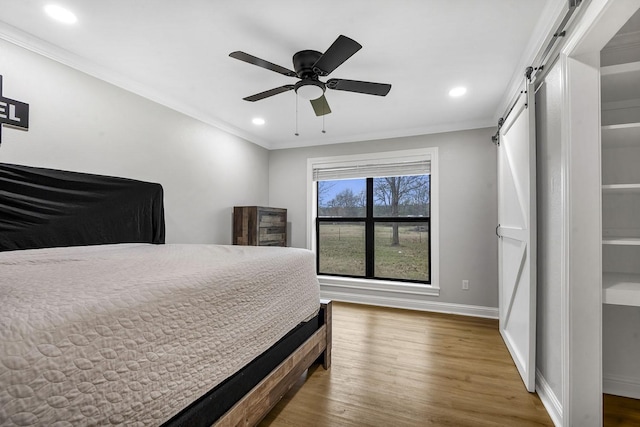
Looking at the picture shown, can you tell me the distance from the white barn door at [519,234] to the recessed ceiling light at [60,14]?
3.07 meters

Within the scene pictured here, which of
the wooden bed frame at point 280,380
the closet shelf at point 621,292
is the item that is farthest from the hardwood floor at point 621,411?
the wooden bed frame at point 280,380

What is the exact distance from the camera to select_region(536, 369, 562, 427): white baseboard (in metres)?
1.66

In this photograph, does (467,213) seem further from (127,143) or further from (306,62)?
(127,143)

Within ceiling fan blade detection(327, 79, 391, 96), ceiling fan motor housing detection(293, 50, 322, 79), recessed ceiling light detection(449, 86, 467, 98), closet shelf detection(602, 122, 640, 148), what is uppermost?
recessed ceiling light detection(449, 86, 467, 98)

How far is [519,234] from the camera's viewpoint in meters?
2.29

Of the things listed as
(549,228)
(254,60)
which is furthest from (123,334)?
(549,228)

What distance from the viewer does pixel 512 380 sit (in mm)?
2143

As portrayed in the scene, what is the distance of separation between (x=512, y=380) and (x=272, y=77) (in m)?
3.05

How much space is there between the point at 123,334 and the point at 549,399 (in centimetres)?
234

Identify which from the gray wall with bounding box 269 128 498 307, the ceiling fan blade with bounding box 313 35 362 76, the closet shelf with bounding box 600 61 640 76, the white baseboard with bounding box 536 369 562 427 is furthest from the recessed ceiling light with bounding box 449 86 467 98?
the white baseboard with bounding box 536 369 562 427

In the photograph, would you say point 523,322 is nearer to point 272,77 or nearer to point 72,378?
point 72,378

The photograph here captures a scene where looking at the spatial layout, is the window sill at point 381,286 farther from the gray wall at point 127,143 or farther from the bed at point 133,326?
the bed at point 133,326

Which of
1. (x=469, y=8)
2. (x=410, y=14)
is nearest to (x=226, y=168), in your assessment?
(x=410, y=14)

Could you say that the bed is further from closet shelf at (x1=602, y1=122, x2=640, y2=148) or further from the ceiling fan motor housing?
closet shelf at (x1=602, y1=122, x2=640, y2=148)
